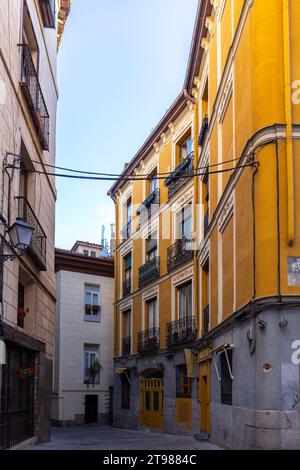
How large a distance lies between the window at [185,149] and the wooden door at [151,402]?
871 centimetres

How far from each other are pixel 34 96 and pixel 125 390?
1860 centimetres

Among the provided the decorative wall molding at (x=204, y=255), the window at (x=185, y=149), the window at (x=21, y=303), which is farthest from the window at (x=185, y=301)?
the window at (x=21, y=303)

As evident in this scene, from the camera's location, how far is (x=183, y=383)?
77.8ft

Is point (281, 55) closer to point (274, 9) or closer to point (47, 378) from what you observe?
point (274, 9)

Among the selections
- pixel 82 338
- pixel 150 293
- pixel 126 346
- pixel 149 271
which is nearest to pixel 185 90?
pixel 149 271

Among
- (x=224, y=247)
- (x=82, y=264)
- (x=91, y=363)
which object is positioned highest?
(x=82, y=264)

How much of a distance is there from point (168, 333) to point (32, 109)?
12.8m

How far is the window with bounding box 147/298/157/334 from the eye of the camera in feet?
92.3

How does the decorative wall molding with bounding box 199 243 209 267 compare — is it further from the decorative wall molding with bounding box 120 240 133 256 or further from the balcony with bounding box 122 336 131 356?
the decorative wall molding with bounding box 120 240 133 256

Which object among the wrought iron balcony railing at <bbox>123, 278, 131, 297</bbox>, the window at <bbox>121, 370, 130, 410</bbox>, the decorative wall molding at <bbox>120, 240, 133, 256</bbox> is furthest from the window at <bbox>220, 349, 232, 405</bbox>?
the decorative wall molding at <bbox>120, 240, 133, 256</bbox>

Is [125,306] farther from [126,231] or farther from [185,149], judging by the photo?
[185,149]

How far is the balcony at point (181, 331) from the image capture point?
22.6 meters

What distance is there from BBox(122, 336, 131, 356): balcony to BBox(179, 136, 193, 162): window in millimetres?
9552

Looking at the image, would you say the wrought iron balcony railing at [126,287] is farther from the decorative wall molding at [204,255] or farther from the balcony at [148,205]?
the decorative wall molding at [204,255]
